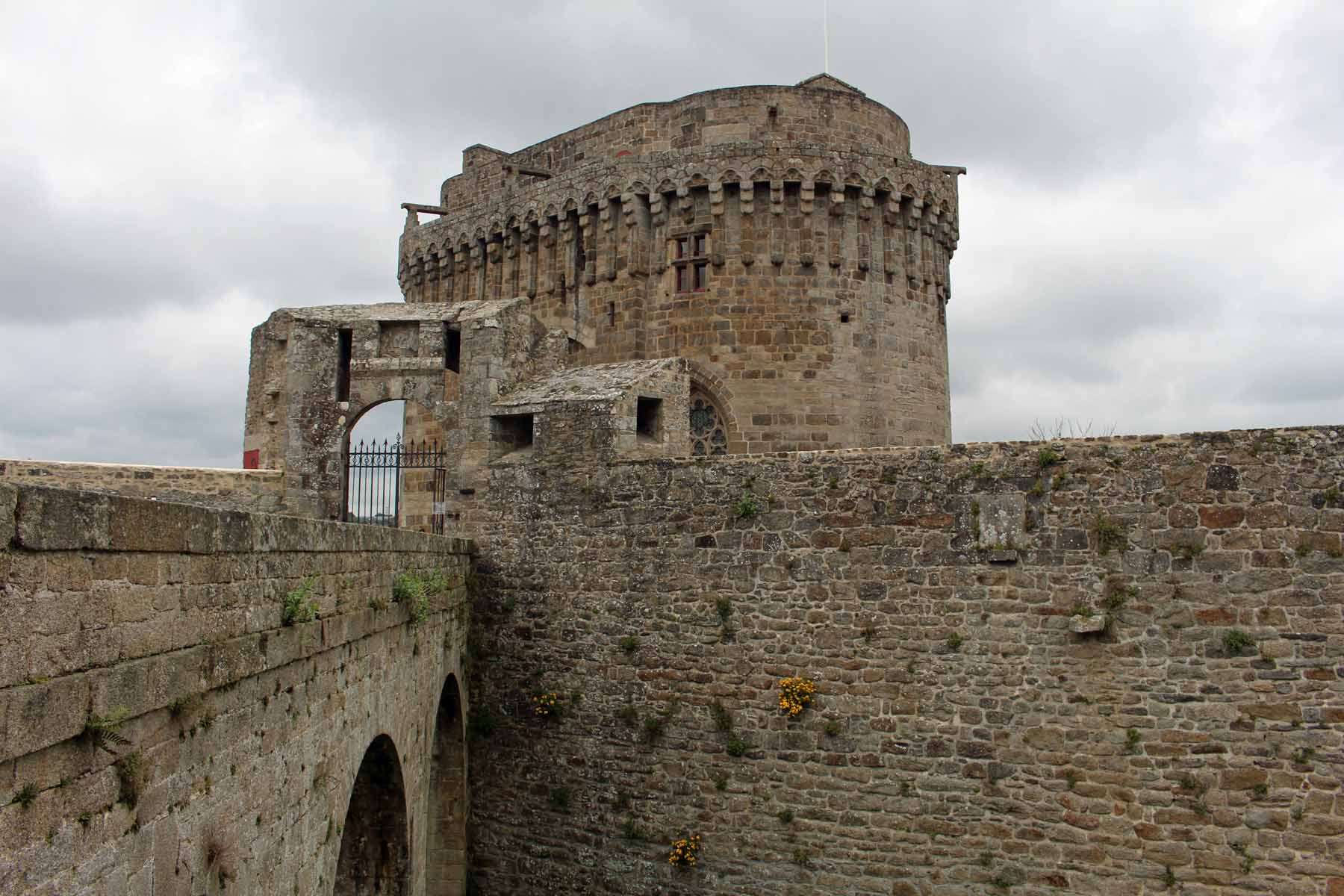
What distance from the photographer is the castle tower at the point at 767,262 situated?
661 inches

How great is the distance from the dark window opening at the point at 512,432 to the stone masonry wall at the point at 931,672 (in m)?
0.98

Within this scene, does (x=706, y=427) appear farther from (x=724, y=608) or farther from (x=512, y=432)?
(x=724, y=608)

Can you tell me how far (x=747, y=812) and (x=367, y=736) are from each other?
4.41 meters

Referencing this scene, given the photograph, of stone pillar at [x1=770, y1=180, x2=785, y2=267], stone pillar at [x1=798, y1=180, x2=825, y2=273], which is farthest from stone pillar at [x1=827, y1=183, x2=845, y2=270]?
stone pillar at [x1=770, y1=180, x2=785, y2=267]

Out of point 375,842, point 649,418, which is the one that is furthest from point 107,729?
point 649,418

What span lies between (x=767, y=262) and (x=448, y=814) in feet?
30.7

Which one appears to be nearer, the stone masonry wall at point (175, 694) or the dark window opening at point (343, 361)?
the stone masonry wall at point (175, 694)

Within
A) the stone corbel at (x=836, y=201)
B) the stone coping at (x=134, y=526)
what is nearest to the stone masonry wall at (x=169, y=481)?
the stone coping at (x=134, y=526)

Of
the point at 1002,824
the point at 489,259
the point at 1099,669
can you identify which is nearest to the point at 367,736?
the point at 1002,824

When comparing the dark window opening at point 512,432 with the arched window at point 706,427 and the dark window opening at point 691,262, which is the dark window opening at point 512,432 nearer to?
the arched window at point 706,427

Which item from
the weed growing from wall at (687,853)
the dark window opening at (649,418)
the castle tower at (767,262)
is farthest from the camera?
the castle tower at (767,262)

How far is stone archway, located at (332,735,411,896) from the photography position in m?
10.1

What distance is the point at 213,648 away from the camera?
5352mm

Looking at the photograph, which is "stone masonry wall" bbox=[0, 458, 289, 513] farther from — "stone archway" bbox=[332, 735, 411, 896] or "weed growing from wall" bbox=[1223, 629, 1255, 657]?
"weed growing from wall" bbox=[1223, 629, 1255, 657]
